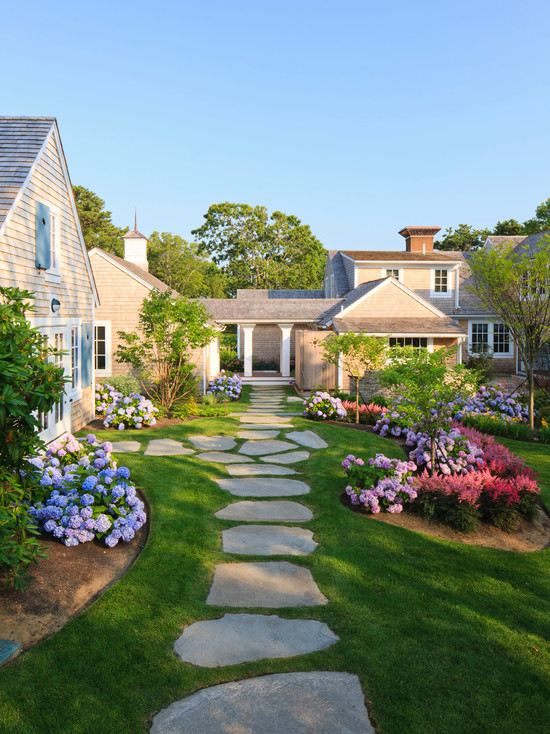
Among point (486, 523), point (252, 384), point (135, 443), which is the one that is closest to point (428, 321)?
point (252, 384)

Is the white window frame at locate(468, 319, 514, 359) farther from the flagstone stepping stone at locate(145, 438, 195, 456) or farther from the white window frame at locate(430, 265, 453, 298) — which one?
the flagstone stepping stone at locate(145, 438, 195, 456)

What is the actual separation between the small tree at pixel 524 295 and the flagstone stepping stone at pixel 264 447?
6.22 meters

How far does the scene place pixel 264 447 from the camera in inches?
423

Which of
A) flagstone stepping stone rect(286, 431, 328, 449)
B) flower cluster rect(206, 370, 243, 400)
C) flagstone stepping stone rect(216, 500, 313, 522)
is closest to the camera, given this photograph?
flagstone stepping stone rect(216, 500, 313, 522)

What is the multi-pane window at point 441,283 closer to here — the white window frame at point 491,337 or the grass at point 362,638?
the white window frame at point 491,337

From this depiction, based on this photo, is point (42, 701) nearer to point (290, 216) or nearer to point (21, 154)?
point (21, 154)

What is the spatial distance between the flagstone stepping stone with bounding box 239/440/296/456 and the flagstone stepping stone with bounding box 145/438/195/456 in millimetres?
996

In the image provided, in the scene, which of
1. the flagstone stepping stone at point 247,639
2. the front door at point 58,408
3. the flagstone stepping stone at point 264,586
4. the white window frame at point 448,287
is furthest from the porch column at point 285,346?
the flagstone stepping stone at point 247,639

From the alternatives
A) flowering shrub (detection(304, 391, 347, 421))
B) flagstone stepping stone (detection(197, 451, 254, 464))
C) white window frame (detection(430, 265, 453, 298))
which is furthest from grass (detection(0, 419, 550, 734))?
white window frame (detection(430, 265, 453, 298))

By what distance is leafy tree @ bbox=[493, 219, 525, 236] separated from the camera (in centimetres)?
4900

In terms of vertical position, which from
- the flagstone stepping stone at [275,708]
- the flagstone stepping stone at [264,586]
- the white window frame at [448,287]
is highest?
the white window frame at [448,287]

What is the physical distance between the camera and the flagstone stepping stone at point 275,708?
129 inches

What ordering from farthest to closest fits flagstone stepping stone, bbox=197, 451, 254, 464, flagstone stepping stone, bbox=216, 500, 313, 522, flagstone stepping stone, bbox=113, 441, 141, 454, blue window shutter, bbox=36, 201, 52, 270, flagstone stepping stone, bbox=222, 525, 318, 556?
1. flagstone stepping stone, bbox=113, 441, 141, 454
2. flagstone stepping stone, bbox=197, 451, 254, 464
3. blue window shutter, bbox=36, 201, 52, 270
4. flagstone stepping stone, bbox=216, 500, 313, 522
5. flagstone stepping stone, bbox=222, 525, 318, 556

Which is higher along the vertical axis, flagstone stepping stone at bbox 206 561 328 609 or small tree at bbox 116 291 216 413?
small tree at bbox 116 291 216 413
